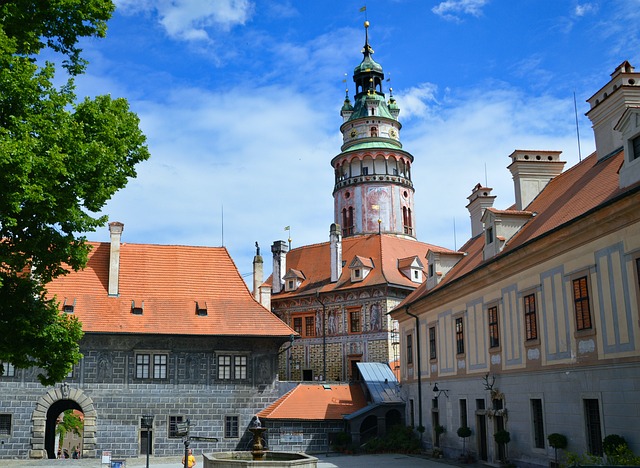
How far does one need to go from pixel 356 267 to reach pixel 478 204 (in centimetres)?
1487

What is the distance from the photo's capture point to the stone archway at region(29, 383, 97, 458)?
98.8 ft

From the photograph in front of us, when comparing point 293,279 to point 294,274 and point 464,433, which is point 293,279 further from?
point 464,433

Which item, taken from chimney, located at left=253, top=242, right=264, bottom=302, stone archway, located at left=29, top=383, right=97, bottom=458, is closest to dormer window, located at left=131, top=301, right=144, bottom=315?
stone archway, located at left=29, top=383, right=97, bottom=458

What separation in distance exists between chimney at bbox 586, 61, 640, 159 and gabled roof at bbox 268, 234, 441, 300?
882 inches

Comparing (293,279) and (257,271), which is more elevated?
(293,279)

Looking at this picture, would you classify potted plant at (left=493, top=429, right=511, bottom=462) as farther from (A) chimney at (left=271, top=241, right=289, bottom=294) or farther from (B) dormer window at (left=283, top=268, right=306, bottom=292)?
(A) chimney at (left=271, top=241, right=289, bottom=294)

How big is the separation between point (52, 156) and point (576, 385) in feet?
42.0

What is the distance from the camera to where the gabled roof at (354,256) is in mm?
43694

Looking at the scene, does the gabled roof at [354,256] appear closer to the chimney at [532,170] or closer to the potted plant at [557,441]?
the chimney at [532,170]

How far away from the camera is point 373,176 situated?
5650 centimetres

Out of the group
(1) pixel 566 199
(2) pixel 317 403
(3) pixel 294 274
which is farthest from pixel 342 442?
(3) pixel 294 274

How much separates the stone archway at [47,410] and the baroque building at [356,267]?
1069 centimetres

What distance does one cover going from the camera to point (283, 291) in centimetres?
4838

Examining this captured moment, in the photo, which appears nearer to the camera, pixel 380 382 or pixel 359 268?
pixel 380 382
